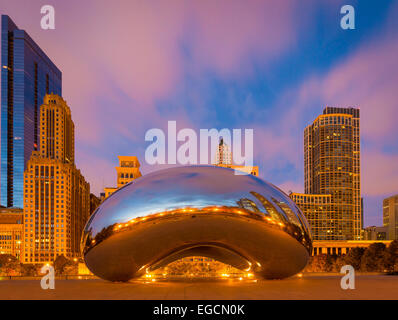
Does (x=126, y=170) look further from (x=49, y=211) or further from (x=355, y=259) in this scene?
(x=355, y=259)

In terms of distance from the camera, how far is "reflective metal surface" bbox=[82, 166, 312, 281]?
1245 centimetres

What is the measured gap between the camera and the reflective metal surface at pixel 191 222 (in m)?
12.4

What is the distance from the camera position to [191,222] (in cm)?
1252

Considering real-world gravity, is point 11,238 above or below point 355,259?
below

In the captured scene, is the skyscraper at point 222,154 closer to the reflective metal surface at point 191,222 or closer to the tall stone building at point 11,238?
the tall stone building at point 11,238

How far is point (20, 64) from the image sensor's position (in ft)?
637

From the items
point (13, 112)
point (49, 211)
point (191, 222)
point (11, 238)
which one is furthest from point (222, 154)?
point (191, 222)

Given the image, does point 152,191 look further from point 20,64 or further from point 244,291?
point 20,64

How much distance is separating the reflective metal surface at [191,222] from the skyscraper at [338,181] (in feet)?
579

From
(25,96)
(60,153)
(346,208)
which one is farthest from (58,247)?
(346,208)

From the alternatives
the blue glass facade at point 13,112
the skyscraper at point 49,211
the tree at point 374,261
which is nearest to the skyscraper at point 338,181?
the skyscraper at point 49,211

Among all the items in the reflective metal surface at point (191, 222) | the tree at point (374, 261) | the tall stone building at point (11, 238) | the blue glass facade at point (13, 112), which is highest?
the blue glass facade at point (13, 112)

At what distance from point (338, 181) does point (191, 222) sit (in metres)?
194

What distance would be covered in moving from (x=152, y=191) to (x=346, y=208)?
624 ft
